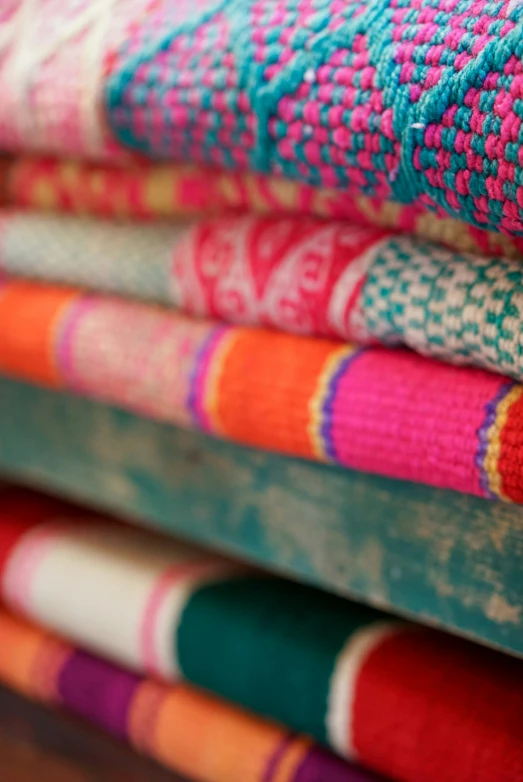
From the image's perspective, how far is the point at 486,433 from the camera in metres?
0.40

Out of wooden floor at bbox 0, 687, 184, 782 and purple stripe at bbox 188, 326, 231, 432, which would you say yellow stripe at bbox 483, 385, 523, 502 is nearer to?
purple stripe at bbox 188, 326, 231, 432

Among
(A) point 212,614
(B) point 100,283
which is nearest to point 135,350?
(B) point 100,283

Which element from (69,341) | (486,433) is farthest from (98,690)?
(486,433)

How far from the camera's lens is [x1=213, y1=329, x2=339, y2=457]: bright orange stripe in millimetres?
479

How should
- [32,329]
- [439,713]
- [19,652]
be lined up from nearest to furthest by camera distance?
[439,713] → [32,329] → [19,652]

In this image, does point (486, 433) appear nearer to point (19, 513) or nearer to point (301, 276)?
point (301, 276)

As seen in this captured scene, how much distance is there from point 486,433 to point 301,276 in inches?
5.8

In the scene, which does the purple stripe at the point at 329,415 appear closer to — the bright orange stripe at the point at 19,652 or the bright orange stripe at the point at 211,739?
the bright orange stripe at the point at 211,739

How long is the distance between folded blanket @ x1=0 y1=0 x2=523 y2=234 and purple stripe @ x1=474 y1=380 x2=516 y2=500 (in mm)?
76

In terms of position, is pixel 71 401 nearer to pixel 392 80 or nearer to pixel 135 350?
pixel 135 350

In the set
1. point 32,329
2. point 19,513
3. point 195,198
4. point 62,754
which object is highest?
point 195,198

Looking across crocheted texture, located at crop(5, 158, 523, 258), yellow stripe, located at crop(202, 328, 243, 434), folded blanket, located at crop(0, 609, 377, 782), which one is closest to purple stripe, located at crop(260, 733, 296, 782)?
folded blanket, located at crop(0, 609, 377, 782)

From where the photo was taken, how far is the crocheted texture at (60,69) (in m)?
0.52

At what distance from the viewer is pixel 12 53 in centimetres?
57
